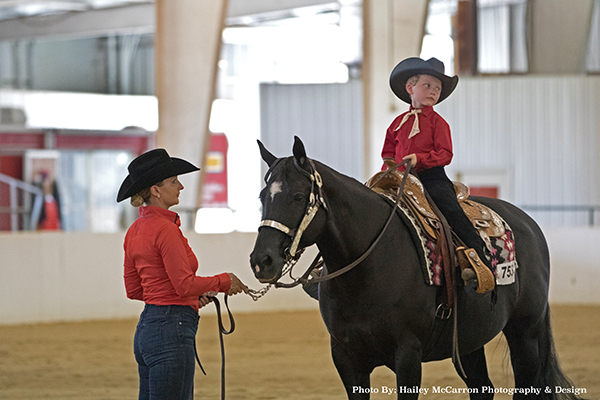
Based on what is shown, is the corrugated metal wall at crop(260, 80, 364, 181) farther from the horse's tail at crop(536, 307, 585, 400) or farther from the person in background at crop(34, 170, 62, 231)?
→ the horse's tail at crop(536, 307, 585, 400)

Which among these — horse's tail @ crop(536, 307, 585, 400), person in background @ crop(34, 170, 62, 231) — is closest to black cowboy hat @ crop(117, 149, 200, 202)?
horse's tail @ crop(536, 307, 585, 400)

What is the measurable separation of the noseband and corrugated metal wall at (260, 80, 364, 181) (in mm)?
15574

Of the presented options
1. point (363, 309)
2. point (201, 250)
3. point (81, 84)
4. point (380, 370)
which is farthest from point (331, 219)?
point (81, 84)

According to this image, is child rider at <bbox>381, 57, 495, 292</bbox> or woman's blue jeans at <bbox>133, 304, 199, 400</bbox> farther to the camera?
child rider at <bbox>381, 57, 495, 292</bbox>

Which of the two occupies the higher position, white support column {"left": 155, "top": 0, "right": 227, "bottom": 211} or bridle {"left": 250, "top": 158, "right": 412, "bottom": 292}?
white support column {"left": 155, "top": 0, "right": 227, "bottom": 211}

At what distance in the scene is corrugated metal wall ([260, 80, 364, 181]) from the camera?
1833cm

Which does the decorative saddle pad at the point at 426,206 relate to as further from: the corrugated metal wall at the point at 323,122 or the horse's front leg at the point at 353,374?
the corrugated metal wall at the point at 323,122

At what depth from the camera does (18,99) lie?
18.2 meters

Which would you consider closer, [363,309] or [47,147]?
[363,309]

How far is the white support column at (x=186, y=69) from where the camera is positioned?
31.3ft

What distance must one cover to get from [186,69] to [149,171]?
23.9 ft

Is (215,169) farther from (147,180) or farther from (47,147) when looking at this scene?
(147,180)

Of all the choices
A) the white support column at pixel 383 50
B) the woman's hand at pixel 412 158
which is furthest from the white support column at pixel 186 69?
the woman's hand at pixel 412 158

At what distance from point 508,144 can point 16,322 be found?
1267 centimetres
